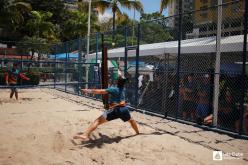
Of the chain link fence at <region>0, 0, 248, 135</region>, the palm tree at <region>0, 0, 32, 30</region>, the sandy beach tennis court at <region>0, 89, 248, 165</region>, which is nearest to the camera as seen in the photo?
the sandy beach tennis court at <region>0, 89, 248, 165</region>

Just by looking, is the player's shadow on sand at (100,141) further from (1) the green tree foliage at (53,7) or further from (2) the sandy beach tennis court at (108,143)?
(1) the green tree foliage at (53,7)

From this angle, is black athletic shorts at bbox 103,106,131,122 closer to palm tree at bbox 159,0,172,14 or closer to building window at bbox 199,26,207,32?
building window at bbox 199,26,207,32

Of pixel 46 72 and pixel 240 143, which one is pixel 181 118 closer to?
pixel 240 143

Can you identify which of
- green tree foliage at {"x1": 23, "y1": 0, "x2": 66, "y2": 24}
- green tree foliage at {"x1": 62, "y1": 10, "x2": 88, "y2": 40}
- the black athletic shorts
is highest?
green tree foliage at {"x1": 23, "y1": 0, "x2": 66, "y2": 24}

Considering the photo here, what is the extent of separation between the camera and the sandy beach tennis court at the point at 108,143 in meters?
6.04

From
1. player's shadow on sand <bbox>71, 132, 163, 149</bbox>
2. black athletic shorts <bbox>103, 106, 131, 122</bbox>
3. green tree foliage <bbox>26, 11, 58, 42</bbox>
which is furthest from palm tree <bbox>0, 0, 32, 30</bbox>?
black athletic shorts <bbox>103, 106, 131, 122</bbox>

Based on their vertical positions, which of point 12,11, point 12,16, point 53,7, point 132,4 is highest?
point 53,7

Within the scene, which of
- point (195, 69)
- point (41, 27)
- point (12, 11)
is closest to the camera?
point (195, 69)

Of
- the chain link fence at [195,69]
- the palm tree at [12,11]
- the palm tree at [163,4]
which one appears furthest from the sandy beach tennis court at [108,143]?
the palm tree at [12,11]

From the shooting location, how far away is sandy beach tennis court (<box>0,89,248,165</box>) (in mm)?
6043

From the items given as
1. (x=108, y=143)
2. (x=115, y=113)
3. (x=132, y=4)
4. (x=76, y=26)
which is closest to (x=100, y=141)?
(x=108, y=143)

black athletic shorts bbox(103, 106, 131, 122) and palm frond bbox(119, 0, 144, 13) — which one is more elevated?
palm frond bbox(119, 0, 144, 13)

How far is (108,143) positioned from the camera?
717cm

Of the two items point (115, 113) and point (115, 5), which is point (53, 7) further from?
point (115, 113)
